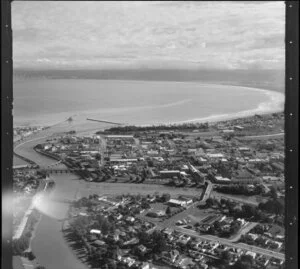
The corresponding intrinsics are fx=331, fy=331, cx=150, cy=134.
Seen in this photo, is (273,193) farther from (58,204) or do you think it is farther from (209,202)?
(58,204)

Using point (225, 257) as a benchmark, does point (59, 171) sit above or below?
above

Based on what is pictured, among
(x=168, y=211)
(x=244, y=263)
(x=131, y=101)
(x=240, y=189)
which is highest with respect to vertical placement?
(x=131, y=101)

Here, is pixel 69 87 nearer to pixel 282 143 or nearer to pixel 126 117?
pixel 126 117

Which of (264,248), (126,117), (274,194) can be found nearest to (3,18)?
(126,117)

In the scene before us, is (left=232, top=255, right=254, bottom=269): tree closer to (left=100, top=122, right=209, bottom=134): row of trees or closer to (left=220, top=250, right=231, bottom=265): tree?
(left=220, top=250, right=231, bottom=265): tree

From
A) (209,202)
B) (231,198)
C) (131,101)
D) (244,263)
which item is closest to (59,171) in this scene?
(131,101)

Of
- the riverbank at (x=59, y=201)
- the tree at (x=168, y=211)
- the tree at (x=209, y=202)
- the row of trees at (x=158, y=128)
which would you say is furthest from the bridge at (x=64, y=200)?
the tree at (x=209, y=202)

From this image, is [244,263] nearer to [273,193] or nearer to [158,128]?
[273,193]

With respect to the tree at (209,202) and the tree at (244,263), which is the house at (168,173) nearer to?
the tree at (209,202)

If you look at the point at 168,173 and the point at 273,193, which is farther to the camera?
the point at 168,173
